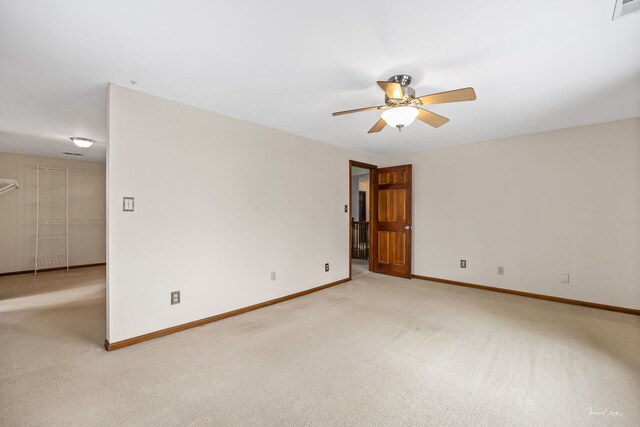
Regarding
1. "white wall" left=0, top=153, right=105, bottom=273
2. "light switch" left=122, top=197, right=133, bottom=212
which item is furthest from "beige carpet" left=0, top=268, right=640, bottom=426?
"white wall" left=0, top=153, right=105, bottom=273

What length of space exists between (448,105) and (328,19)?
179cm

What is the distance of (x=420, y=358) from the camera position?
7.48 feet

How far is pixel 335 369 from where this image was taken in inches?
83.5

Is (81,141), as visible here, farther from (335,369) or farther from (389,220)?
(389,220)

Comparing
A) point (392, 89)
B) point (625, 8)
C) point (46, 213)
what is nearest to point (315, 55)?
point (392, 89)

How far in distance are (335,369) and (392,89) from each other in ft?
6.92

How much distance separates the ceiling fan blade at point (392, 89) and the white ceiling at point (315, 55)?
0.69 ft

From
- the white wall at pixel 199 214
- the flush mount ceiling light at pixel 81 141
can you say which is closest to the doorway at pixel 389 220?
the white wall at pixel 199 214

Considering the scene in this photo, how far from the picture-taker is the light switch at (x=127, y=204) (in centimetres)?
248

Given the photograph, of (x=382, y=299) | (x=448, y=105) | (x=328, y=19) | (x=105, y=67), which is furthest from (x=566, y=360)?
(x=105, y=67)

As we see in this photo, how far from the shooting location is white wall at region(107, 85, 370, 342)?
2492 mm

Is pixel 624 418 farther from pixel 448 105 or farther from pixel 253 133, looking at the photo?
pixel 253 133

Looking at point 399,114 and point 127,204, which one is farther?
point 127,204

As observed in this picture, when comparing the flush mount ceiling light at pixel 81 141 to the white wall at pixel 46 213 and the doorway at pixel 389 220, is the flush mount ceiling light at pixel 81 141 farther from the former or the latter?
the doorway at pixel 389 220
